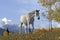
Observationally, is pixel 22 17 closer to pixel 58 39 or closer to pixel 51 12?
pixel 51 12

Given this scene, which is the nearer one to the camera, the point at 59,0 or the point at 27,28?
the point at 27,28

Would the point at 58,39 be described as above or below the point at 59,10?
below

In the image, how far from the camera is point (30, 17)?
2134cm

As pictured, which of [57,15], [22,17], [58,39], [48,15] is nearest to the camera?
[58,39]

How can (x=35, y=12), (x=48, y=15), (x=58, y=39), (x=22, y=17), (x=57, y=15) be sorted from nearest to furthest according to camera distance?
1. (x=58, y=39)
2. (x=35, y=12)
3. (x=22, y=17)
4. (x=57, y=15)
5. (x=48, y=15)

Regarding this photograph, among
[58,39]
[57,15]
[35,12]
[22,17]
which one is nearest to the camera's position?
[58,39]

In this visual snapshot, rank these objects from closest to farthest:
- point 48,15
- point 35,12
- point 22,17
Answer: point 35,12 < point 22,17 < point 48,15

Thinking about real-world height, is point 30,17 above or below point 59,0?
below

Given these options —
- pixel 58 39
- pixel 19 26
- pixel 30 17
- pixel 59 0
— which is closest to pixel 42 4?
pixel 59 0

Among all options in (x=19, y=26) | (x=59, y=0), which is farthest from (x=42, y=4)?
(x=19, y=26)

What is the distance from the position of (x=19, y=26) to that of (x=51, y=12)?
856 cm

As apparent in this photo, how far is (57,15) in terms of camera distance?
30.2 m

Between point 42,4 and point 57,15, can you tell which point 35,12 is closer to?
point 57,15

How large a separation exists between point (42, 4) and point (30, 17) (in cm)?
1215
